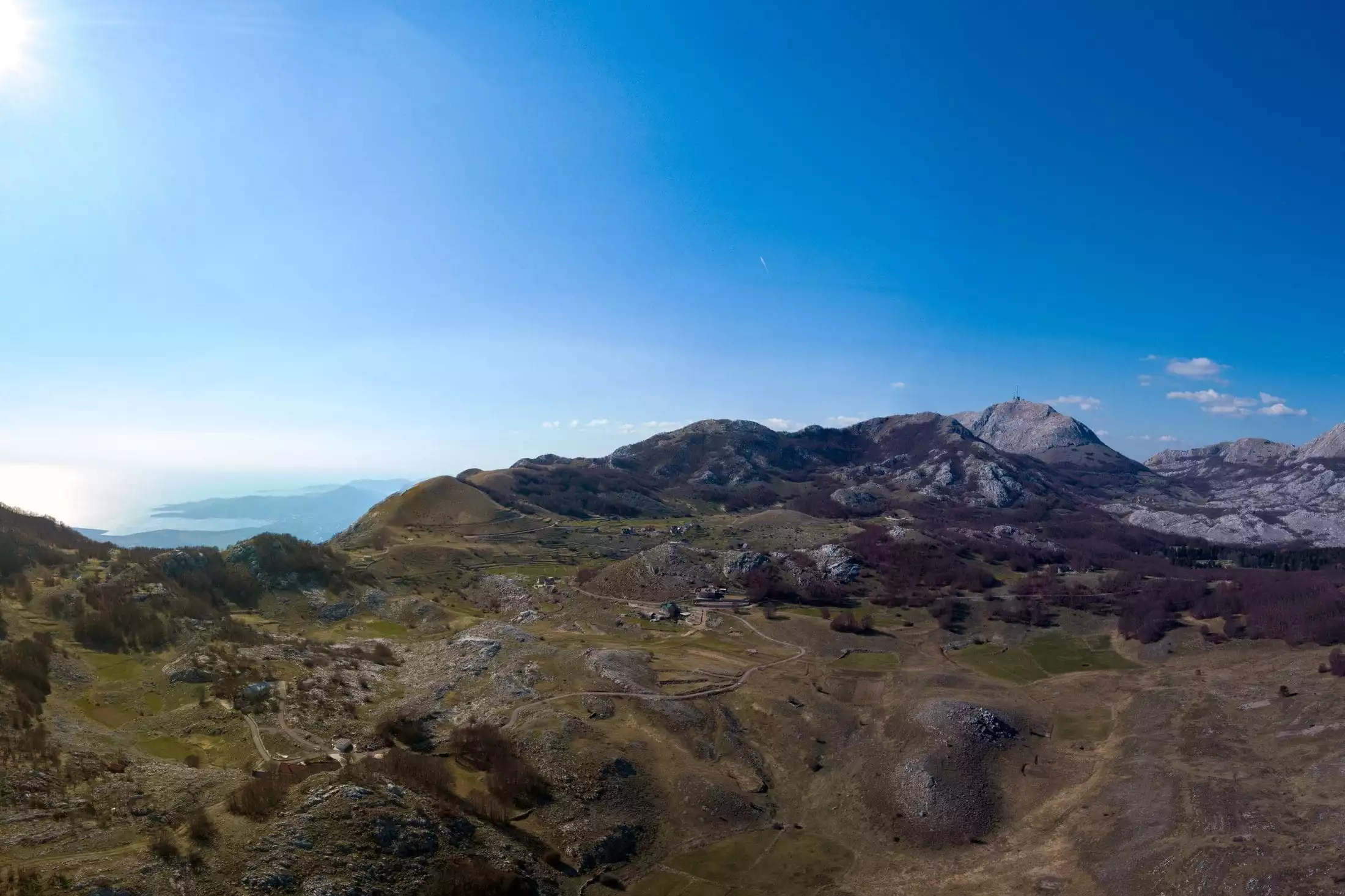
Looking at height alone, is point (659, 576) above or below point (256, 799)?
below

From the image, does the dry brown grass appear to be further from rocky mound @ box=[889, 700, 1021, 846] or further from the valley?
rocky mound @ box=[889, 700, 1021, 846]

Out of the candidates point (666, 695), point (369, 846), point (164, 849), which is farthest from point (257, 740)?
point (666, 695)

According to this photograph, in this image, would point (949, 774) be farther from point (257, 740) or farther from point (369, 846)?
point (257, 740)

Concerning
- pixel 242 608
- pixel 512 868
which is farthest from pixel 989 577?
pixel 242 608

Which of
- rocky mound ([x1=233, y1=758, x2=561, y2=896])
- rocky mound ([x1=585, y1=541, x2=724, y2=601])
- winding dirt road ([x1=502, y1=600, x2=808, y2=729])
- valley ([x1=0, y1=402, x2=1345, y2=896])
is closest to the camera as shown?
rocky mound ([x1=233, y1=758, x2=561, y2=896])

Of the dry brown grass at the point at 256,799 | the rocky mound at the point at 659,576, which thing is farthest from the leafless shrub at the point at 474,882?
the rocky mound at the point at 659,576

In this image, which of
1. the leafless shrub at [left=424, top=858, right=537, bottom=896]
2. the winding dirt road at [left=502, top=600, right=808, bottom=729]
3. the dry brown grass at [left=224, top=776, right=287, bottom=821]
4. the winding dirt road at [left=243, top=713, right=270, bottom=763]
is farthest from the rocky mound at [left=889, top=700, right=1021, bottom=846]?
the winding dirt road at [left=243, top=713, right=270, bottom=763]

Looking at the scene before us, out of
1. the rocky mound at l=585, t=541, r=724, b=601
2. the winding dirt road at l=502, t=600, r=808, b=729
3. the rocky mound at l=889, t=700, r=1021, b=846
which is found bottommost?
the rocky mound at l=889, t=700, r=1021, b=846

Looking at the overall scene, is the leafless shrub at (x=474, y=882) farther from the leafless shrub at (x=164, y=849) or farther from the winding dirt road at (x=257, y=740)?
the winding dirt road at (x=257, y=740)


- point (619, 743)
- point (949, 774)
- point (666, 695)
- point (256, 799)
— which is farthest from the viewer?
point (666, 695)
